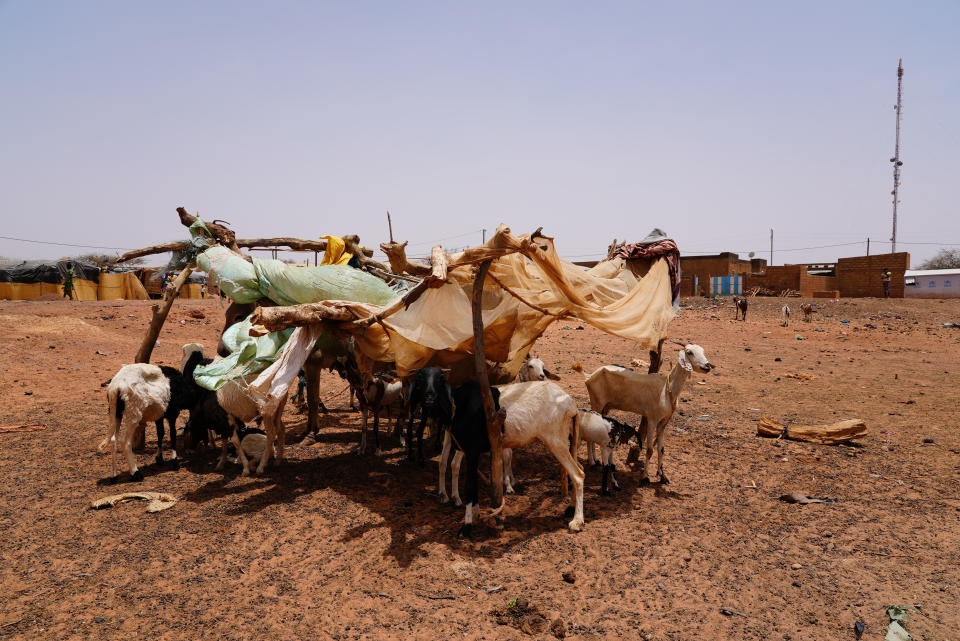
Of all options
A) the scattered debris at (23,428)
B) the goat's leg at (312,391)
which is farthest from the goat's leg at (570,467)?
the scattered debris at (23,428)

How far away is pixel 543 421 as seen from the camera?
5.82 m

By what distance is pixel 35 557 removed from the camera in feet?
17.1

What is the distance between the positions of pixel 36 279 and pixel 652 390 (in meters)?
31.0

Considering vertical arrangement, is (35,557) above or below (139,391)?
below

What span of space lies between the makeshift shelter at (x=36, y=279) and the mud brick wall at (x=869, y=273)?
4447cm

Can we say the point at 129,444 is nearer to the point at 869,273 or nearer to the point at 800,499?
the point at 800,499

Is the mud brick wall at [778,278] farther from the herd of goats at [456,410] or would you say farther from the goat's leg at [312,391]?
the goat's leg at [312,391]

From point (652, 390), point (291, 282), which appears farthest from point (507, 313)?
point (291, 282)

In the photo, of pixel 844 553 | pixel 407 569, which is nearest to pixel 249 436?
pixel 407 569

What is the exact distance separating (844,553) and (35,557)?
7879 millimetres

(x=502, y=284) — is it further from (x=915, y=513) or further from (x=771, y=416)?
(x=771, y=416)

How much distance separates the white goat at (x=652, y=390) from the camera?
6.73 meters

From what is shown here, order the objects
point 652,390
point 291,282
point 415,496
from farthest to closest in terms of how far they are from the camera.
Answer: point 291,282 → point 652,390 → point 415,496

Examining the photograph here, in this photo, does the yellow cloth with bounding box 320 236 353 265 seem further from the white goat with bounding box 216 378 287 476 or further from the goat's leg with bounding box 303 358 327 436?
the white goat with bounding box 216 378 287 476
